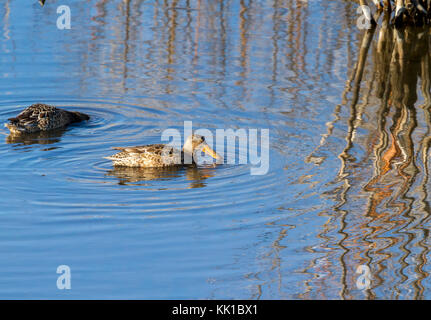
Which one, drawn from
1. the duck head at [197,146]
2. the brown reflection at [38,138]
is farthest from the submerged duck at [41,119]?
the duck head at [197,146]

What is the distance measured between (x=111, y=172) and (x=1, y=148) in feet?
5.18

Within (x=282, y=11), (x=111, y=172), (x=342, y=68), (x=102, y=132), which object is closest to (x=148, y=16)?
(x=282, y=11)

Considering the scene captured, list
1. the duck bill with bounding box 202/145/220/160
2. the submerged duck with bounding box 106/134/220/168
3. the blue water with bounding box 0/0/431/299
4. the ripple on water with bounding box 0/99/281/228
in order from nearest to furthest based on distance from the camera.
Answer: the blue water with bounding box 0/0/431/299, the ripple on water with bounding box 0/99/281/228, the submerged duck with bounding box 106/134/220/168, the duck bill with bounding box 202/145/220/160

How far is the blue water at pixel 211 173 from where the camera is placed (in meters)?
6.11

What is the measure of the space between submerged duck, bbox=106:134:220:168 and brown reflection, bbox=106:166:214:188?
0.20ft

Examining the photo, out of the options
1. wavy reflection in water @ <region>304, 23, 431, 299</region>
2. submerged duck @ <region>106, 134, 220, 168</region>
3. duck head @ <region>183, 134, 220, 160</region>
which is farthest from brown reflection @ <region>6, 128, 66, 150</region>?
wavy reflection in water @ <region>304, 23, 431, 299</region>

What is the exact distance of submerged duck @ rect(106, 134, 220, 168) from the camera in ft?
28.7

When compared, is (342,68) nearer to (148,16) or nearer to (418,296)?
(148,16)

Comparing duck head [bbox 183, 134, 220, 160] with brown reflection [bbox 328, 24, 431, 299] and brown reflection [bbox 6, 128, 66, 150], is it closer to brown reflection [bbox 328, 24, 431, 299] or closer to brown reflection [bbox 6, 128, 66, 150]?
brown reflection [bbox 328, 24, 431, 299]

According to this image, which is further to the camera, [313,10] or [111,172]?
[313,10]

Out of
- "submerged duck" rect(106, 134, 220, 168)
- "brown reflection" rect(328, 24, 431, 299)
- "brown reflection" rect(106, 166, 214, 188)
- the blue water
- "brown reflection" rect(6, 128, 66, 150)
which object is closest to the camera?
the blue water

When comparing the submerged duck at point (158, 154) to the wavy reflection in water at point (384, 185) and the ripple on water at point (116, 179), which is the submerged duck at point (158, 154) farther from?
the wavy reflection in water at point (384, 185)

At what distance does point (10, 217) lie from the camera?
7.16 m
